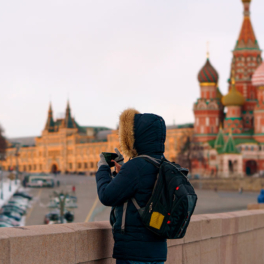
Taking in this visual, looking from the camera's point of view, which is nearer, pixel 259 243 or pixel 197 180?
pixel 259 243

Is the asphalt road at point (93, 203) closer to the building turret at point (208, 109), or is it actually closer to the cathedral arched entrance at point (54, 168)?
the building turret at point (208, 109)

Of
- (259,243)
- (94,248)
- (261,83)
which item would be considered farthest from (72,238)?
(261,83)

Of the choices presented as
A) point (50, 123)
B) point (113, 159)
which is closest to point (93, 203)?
point (113, 159)

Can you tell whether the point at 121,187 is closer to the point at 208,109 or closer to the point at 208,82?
the point at 208,109

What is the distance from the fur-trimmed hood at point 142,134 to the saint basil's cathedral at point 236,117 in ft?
252

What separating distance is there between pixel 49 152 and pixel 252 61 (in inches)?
2039

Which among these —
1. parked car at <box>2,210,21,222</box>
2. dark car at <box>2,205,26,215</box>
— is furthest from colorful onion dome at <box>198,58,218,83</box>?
parked car at <box>2,210,21,222</box>

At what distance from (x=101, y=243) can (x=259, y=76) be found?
263ft

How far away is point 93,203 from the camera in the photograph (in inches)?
2489

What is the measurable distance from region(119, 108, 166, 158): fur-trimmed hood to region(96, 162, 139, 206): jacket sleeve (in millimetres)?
183

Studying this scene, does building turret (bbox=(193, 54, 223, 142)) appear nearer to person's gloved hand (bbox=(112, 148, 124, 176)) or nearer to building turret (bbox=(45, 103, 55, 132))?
building turret (bbox=(45, 103, 55, 132))

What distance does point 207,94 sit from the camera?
9081 cm

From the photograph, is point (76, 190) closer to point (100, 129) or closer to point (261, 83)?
point (261, 83)

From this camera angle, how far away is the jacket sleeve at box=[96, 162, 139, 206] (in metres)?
4.68
